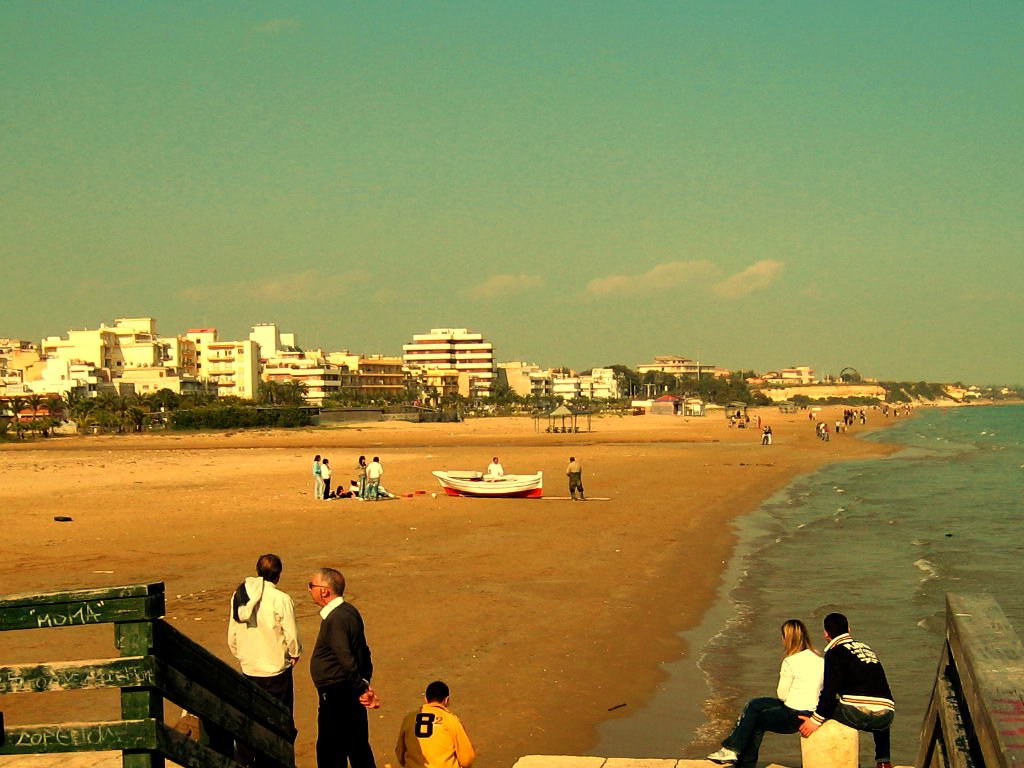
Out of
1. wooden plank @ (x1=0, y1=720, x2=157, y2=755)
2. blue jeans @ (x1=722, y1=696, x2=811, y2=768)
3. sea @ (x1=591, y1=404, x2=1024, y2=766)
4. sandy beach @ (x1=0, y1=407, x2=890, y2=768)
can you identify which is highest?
wooden plank @ (x1=0, y1=720, x2=157, y2=755)

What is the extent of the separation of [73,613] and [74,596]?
0.18 feet

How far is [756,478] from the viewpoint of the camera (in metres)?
39.9

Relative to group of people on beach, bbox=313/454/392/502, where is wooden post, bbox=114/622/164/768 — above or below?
above

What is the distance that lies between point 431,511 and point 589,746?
17191mm

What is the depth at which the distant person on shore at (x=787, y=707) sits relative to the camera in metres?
7.21

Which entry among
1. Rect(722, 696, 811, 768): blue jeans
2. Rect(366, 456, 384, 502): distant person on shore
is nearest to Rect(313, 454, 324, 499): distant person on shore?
Rect(366, 456, 384, 502): distant person on shore

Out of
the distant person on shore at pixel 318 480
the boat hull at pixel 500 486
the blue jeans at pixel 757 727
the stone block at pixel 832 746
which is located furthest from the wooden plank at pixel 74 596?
the boat hull at pixel 500 486

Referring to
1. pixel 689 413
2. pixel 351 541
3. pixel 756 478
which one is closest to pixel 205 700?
pixel 351 541

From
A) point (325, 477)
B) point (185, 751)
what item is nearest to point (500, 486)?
point (325, 477)

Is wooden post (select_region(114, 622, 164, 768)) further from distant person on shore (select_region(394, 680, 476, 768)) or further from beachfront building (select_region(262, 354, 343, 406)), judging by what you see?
beachfront building (select_region(262, 354, 343, 406))

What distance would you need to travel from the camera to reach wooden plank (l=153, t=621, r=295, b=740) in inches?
144

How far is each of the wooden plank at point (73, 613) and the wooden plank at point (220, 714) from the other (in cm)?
21

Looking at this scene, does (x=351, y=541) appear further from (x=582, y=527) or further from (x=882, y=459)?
(x=882, y=459)

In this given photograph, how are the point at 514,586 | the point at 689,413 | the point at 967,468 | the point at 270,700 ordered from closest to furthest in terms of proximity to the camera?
the point at 270,700 → the point at 514,586 → the point at 967,468 → the point at 689,413
